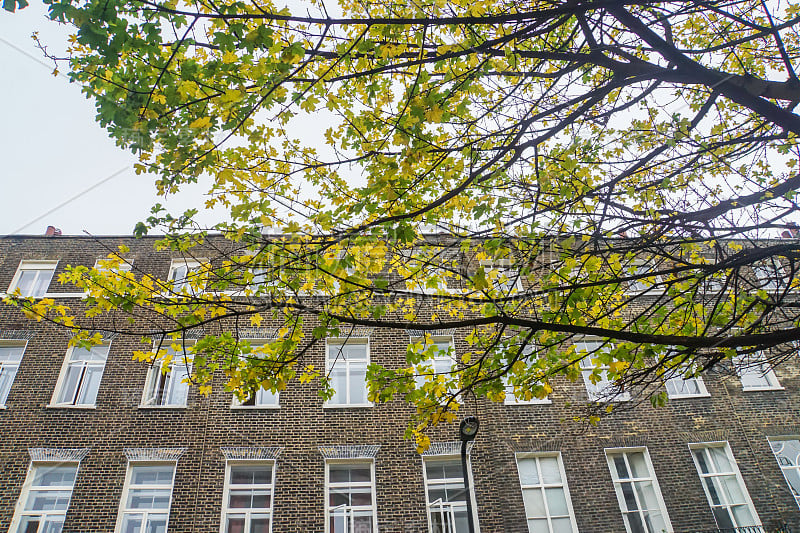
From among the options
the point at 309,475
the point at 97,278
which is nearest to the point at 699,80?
the point at 97,278

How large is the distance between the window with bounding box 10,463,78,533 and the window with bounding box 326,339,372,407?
21.7 ft

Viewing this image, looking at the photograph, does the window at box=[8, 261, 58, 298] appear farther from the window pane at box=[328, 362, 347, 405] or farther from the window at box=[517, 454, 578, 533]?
the window at box=[517, 454, 578, 533]

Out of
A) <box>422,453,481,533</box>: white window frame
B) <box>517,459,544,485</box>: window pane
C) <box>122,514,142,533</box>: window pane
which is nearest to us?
<box>122,514,142,533</box>: window pane

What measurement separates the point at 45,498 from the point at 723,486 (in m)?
17.0

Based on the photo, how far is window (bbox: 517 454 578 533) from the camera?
40.3 feet

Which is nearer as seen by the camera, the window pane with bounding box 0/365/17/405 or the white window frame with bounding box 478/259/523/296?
the white window frame with bounding box 478/259/523/296

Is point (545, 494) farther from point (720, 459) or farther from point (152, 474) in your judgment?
point (152, 474)

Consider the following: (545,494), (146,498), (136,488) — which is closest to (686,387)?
(545,494)

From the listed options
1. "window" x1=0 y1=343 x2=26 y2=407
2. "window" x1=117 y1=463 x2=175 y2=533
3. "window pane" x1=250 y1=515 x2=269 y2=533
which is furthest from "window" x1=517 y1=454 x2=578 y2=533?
"window" x1=0 y1=343 x2=26 y2=407

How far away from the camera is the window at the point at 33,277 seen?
50.1 ft

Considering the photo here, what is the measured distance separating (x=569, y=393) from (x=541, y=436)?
1.53 metres

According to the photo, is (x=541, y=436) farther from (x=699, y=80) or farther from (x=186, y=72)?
(x=186, y=72)

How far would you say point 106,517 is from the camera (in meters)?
11.8

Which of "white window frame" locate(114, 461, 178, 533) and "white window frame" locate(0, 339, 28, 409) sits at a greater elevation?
"white window frame" locate(0, 339, 28, 409)
